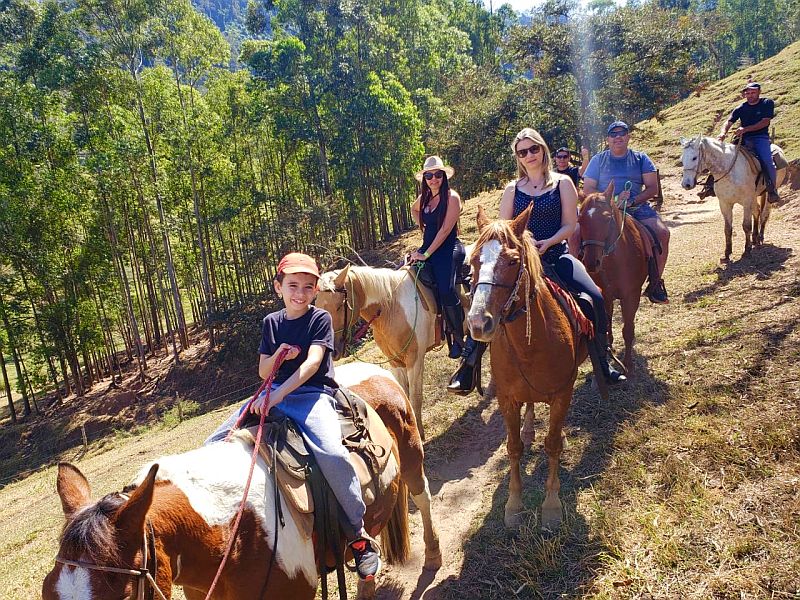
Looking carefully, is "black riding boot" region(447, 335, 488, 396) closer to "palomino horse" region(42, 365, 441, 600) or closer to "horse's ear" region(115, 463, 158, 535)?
"palomino horse" region(42, 365, 441, 600)

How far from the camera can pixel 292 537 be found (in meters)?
2.59

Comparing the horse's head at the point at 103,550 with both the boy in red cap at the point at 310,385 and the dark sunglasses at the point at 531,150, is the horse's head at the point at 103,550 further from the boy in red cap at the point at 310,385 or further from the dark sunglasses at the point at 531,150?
the dark sunglasses at the point at 531,150

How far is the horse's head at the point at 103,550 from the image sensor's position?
1717 mm

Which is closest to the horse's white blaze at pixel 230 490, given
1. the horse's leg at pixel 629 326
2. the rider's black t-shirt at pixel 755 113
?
the horse's leg at pixel 629 326

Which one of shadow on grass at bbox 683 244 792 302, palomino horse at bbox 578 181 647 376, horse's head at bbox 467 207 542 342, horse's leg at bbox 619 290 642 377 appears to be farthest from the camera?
shadow on grass at bbox 683 244 792 302

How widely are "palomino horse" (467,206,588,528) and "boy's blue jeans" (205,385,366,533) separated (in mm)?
1062

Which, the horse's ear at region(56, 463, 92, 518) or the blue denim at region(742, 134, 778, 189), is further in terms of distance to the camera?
the blue denim at region(742, 134, 778, 189)

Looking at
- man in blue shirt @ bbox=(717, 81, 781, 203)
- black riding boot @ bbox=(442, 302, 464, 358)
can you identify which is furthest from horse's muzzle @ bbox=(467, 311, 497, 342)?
man in blue shirt @ bbox=(717, 81, 781, 203)

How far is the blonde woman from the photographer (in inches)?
166

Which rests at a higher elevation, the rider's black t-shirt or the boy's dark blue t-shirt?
the rider's black t-shirt

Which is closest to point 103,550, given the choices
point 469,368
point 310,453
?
point 310,453

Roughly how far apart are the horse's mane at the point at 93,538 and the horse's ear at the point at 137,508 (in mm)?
43

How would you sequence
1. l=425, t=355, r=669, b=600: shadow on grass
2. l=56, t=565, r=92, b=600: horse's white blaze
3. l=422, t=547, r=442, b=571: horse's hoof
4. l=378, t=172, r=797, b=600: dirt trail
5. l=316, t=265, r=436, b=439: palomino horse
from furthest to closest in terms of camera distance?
l=316, t=265, r=436, b=439: palomino horse < l=422, t=547, r=442, b=571: horse's hoof < l=378, t=172, r=797, b=600: dirt trail < l=425, t=355, r=669, b=600: shadow on grass < l=56, t=565, r=92, b=600: horse's white blaze

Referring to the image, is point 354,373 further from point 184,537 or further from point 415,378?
point 415,378
